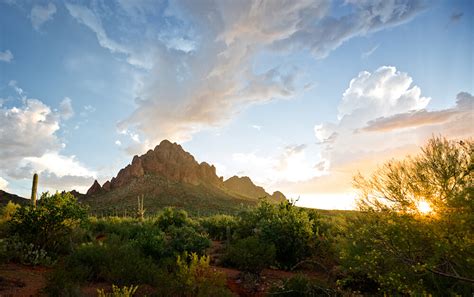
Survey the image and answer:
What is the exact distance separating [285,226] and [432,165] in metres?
6.47

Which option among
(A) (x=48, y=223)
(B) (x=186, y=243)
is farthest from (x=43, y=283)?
(B) (x=186, y=243)

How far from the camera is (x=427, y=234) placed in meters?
4.82

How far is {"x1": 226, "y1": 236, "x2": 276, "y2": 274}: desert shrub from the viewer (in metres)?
10.7

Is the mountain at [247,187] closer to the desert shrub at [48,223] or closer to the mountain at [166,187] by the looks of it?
the mountain at [166,187]

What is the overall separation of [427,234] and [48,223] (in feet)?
40.6

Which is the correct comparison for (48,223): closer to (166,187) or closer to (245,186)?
(166,187)

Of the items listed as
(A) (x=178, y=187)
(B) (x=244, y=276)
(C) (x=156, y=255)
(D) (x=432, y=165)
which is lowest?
(B) (x=244, y=276)

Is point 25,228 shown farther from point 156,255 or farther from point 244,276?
point 244,276

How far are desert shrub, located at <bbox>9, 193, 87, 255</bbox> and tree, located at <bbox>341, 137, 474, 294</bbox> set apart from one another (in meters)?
10.5

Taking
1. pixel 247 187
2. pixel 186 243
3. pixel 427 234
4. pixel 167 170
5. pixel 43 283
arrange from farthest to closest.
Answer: pixel 247 187, pixel 167 170, pixel 186 243, pixel 43 283, pixel 427 234

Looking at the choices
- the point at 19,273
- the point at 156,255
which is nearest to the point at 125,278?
the point at 156,255

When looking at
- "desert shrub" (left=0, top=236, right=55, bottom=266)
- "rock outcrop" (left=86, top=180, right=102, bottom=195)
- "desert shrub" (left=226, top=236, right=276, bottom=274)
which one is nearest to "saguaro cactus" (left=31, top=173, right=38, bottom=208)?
"desert shrub" (left=0, top=236, right=55, bottom=266)

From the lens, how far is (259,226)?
14000mm

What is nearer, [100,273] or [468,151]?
[468,151]
